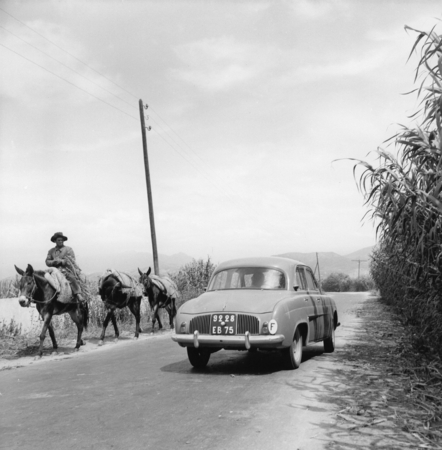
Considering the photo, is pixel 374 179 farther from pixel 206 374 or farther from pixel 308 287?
pixel 206 374

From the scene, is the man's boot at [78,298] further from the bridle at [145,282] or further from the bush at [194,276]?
the bush at [194,276]

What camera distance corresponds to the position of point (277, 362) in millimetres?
9531

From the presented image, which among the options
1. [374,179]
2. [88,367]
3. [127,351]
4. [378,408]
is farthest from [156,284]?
[378,408]

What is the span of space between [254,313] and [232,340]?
54cm

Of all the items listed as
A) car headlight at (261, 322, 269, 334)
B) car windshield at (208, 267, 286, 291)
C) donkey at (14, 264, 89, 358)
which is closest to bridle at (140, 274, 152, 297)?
donkey at (14, 264, 89, 358)

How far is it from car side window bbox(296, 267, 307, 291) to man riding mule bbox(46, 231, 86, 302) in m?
5.29

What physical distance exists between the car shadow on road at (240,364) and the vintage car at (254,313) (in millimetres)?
296

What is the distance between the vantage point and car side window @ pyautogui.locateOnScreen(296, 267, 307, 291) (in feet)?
32.7

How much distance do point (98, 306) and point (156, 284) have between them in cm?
219

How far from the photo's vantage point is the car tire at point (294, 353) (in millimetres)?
8523

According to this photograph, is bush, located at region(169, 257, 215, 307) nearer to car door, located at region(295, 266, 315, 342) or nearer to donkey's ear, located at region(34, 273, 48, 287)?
donkey's ear, located at region(34, 273, 48, 287)

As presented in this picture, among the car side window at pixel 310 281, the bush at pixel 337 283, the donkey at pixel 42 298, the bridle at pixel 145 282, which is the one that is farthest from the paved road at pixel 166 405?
the bush at pixel 337 283

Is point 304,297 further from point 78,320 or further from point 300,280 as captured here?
point 78,320

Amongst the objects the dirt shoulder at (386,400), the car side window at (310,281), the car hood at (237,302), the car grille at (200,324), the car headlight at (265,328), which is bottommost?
the dirt shoulder at (386,400)
